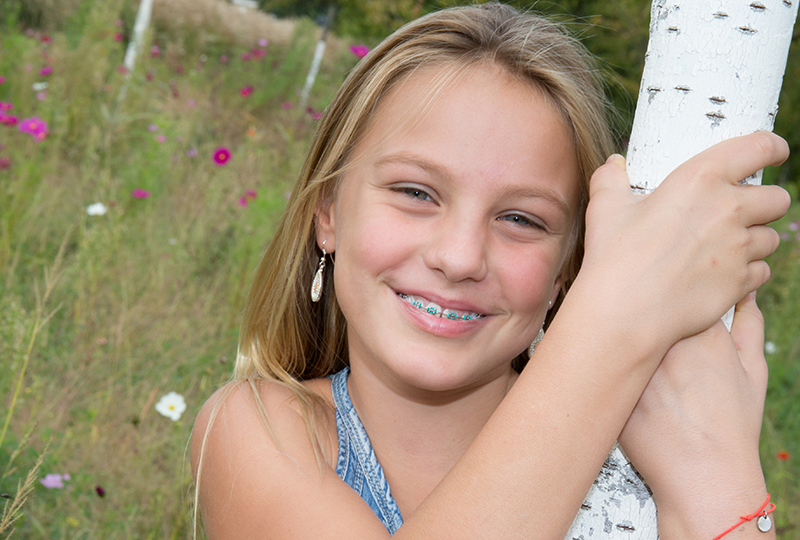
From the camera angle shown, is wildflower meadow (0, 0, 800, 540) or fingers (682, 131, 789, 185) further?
wildflower meadow (0, 0, 800, 540)

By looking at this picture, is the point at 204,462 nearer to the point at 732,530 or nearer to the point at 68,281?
the point at 732,530

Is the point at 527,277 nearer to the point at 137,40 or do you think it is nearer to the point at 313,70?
the point at 137,40

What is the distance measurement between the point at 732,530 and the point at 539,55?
106cm

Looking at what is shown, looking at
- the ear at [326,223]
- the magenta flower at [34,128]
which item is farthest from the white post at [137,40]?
the ear at [326,223]

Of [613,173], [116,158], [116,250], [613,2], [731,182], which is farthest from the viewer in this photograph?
[613,2]

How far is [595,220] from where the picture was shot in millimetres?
1032

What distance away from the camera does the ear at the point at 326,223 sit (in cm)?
173

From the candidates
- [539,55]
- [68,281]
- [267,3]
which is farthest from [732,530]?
[267,3]

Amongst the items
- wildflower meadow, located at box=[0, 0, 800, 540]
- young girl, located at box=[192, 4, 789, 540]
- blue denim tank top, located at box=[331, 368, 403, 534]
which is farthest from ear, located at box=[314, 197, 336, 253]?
wildflower meadow, located at box=[0, 0, 800, 540]

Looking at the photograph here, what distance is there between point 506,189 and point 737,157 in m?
0.49

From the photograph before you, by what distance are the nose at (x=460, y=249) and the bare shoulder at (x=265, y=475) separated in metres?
0.45

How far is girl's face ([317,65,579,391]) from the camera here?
136cm

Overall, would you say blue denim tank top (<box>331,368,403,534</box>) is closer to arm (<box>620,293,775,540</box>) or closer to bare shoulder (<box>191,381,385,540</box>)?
bare shoulder (<box>191,381,385,540</box>)

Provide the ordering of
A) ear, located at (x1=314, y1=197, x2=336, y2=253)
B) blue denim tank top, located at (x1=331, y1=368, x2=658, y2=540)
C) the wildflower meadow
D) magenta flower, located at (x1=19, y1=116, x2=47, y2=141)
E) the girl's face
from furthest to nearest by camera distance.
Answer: magenta flower, located at (x1=19, y1=116, x2=47, y2=141)
the wildflower meadow
ear, located at (x1=314, y1=197, x2=336, y2=253)
the girl's face
blue denim tank top, located at (x1=331, y1=368, x2=658, y2=540)
